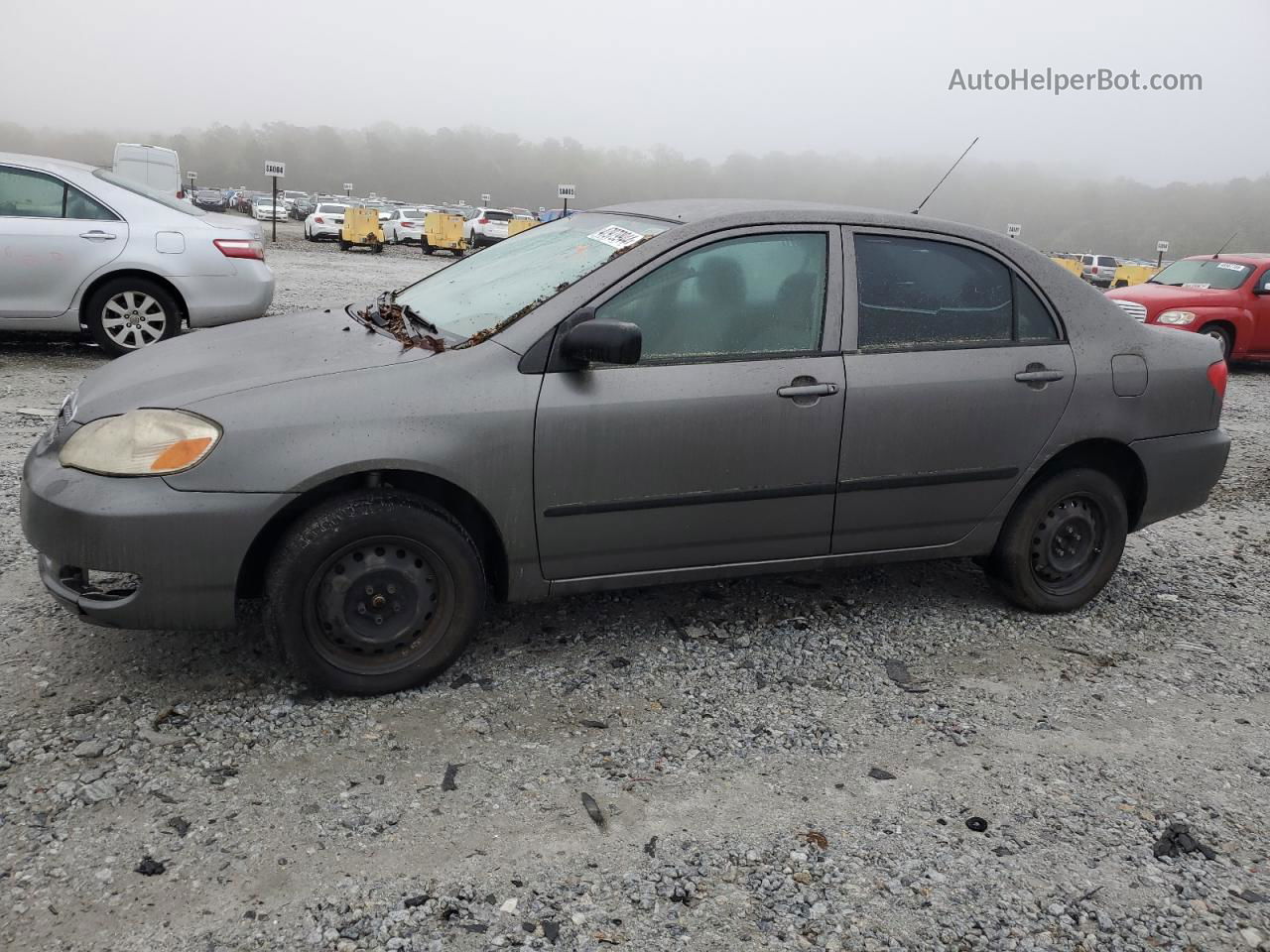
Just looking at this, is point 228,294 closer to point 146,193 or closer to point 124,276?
point 124,276

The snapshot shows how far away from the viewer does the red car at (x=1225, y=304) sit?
12.5 meters

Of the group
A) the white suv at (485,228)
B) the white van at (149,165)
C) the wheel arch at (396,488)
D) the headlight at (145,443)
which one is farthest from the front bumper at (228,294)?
the white suv at (485,228)

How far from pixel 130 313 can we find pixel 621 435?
6.30m

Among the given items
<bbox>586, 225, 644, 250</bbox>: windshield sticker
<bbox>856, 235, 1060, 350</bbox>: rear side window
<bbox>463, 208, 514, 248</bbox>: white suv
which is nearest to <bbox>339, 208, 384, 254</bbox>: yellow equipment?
<bbox>463, 208, 514, 248</bbox>: white suv

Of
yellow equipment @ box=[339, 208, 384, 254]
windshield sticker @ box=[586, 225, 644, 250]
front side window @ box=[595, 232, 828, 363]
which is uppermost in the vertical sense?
yellow equipment @ box=[339, 208, 384, 254]

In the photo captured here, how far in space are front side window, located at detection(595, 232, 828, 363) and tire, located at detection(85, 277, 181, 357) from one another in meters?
5.89

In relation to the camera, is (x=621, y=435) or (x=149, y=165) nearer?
(x=621, y=435)

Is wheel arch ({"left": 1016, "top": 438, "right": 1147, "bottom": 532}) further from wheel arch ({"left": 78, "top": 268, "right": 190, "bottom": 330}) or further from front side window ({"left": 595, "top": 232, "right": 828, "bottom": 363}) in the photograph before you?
wheel arch ({"left": 78, "top": 268, "right": 190, "bottom": 330})

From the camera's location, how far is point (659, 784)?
2861 millimetres

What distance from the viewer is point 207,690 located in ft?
10.5

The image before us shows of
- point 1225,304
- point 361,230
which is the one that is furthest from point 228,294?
point 361,230

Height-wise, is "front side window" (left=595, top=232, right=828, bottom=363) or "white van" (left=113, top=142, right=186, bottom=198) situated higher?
"white van" (left=113, top=142, right=186, bottom=198)

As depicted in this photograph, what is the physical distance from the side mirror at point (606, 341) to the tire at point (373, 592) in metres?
0.66

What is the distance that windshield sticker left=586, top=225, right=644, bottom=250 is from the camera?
3529mm
